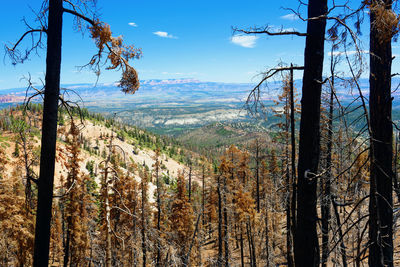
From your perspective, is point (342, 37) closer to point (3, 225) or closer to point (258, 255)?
point (3, 225)

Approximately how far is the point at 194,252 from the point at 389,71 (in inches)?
873

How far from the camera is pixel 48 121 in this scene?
4273 millimetres

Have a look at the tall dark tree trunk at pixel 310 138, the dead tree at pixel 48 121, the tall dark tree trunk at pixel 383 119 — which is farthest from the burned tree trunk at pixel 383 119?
the dead tree at pixel 48 121

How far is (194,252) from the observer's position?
22.4 meters

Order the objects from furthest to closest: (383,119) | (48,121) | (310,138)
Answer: (48,121)
(383,119)
(310,138)

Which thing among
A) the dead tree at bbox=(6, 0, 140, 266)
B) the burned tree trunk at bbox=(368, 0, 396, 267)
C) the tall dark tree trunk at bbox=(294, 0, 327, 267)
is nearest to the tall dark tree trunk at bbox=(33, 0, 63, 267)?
the dead tree at bbox=(6, 0, 140, 266)

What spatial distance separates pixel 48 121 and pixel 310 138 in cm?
423

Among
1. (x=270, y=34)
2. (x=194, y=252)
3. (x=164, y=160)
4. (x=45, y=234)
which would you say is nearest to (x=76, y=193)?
(x=194, y=252)

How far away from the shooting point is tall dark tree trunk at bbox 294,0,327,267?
329cm

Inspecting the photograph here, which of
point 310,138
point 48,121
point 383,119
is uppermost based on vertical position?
point 383,119

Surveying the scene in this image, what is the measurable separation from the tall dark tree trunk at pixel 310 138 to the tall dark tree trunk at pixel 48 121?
4.05m

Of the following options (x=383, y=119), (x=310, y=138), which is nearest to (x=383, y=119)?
(x=383, y=119)

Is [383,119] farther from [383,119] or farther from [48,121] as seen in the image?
[48,121]

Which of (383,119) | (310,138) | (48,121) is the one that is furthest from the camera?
(48,121)
